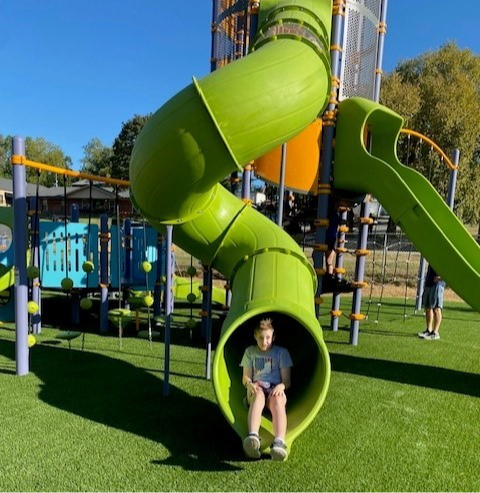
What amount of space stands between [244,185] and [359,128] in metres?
1.81

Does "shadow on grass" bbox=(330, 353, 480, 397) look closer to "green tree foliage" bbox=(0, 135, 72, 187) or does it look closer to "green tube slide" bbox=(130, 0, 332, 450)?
"green tube slide" bbox=(130, 0, 332, 450)

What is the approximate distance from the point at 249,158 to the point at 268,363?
1.73m

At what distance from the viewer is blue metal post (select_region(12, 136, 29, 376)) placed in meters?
4.85

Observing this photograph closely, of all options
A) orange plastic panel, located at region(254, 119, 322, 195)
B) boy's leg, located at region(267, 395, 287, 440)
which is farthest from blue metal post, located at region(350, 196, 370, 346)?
boy's leg, located at region(267, 395, 287, 440)

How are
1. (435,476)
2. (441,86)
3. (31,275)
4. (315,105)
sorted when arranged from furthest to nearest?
(441,86)
(31,275)
(315,105)
(435,476)

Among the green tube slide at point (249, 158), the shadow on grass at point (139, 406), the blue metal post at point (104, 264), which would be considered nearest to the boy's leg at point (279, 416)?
the green tube slide at point (249, 158)

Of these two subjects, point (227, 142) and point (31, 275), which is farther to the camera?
point (31, 275)

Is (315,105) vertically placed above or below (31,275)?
above

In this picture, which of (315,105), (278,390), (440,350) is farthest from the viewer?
(440,350)

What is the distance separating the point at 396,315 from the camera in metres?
10.0

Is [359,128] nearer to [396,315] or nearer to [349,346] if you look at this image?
[349,346]

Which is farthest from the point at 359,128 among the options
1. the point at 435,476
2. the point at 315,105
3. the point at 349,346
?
the point at 435,476

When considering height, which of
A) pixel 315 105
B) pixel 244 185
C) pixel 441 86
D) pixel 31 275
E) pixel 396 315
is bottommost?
pixel 396 315

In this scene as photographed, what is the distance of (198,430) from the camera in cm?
390
